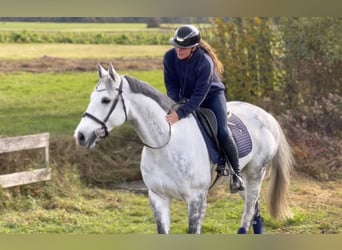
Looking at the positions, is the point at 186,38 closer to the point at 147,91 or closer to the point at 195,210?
the point at 147,91

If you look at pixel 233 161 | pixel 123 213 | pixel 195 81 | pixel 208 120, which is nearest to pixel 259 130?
pixel 233 161

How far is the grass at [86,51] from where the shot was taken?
235 inches

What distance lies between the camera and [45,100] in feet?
19.7

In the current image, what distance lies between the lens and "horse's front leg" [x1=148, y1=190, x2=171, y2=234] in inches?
164

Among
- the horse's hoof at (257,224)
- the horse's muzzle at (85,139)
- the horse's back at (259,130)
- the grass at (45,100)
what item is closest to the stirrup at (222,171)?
Result: the horse's back at (259,130)

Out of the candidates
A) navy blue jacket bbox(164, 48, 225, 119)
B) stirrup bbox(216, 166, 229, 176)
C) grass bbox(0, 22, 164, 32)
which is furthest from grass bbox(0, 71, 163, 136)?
stirrup bbox(216, 166, 229, 176)

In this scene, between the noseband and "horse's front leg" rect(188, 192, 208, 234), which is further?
"horse's front leg" rect(188, 192, 208, 234)

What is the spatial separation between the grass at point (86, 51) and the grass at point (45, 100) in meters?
0.16

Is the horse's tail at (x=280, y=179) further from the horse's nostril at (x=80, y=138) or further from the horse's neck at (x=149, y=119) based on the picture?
the horse's nostril at (x=80, y=138)

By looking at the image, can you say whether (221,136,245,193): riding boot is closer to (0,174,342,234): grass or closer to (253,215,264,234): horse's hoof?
(253,215,264,234): horse's hoof

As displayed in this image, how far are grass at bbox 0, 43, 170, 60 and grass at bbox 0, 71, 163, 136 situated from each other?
0.52ft

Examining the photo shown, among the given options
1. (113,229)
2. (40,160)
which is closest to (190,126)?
(113,229)

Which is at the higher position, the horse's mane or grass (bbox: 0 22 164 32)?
grass (bbox: 0 22 164 32)

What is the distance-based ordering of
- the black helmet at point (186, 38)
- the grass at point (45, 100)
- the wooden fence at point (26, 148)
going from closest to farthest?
the black helmet at point (186, 38) → the wooden fence at point (26, 148) → the grass at point (45, 100)
